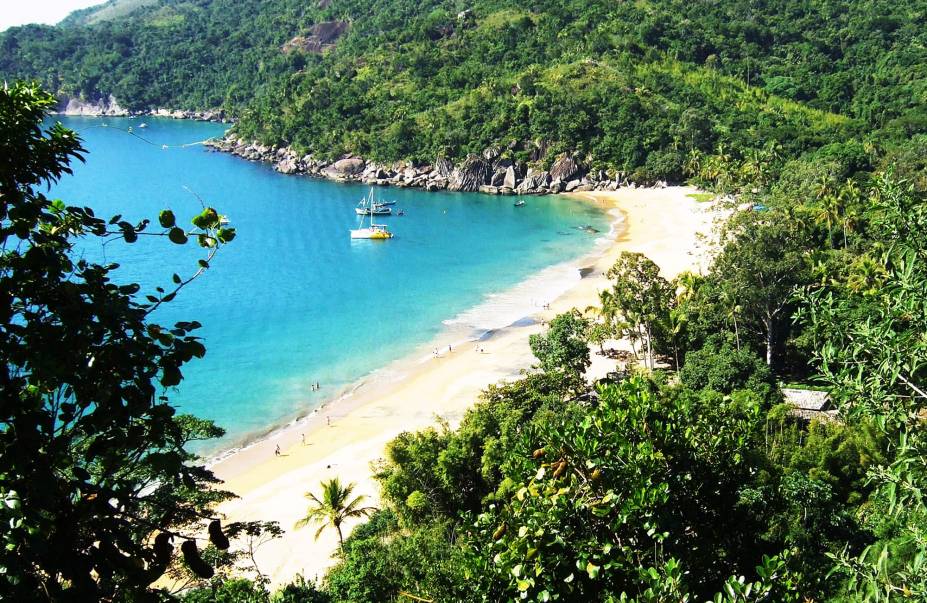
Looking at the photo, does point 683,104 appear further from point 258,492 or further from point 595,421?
point 595,421

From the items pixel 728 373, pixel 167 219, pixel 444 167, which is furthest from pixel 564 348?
pixel 444 167

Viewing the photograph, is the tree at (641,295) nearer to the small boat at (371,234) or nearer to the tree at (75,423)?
the tree at (75,423)

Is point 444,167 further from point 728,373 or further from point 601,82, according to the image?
point 728,373

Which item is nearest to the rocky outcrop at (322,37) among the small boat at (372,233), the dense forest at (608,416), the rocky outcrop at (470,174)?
the rocky outcrop at (470,174)

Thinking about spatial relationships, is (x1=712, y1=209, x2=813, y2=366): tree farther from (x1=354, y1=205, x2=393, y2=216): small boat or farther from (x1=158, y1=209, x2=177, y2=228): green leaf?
(x1=354, y1=205, x2=393, y2=216): small boat

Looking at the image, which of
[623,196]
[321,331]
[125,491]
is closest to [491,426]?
[125,491]

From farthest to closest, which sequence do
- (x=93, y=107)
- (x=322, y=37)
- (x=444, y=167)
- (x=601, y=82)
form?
(x=93, y=107), (x=322, y=37), (x=601, y=82), (x=444, y=167)
